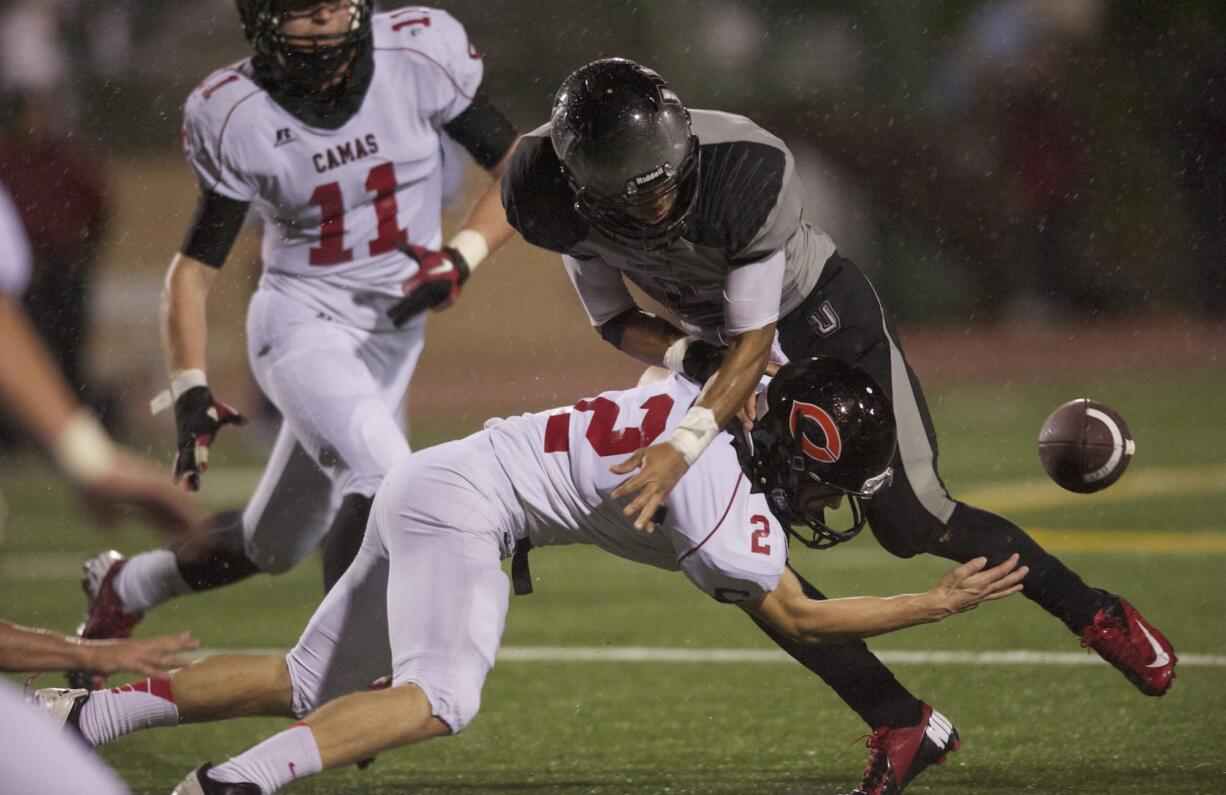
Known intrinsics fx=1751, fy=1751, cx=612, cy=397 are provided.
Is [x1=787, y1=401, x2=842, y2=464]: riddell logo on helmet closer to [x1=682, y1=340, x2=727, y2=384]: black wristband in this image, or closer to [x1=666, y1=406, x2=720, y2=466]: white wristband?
[x1=666, y1=406, x2=720, y2=466]: white wristband

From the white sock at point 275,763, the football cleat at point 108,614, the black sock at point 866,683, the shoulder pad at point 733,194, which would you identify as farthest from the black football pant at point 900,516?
the football cleat at point 108,614

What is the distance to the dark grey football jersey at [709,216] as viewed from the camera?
380cm

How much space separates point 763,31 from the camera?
13.4 m

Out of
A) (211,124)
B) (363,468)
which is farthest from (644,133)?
(211,124)

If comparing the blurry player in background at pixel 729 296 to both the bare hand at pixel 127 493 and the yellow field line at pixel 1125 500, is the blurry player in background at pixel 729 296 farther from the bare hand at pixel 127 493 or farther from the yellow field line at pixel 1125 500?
the yellow field line at pixel 1125 500

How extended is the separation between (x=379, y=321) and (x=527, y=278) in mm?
7511

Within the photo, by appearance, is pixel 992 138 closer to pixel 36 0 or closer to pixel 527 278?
pixel 527 278

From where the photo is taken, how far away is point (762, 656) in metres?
5.55

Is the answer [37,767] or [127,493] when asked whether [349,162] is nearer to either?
[127,493]

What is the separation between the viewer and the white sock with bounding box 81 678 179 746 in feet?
11.9

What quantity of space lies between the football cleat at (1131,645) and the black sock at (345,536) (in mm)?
1759

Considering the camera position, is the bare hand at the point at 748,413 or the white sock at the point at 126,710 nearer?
the white sock at the point at 126,710

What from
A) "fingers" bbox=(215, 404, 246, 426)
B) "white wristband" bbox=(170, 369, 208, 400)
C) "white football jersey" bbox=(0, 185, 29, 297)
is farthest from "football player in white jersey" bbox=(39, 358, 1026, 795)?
"white football jersey" bbox=(0, 185, 29, 297)

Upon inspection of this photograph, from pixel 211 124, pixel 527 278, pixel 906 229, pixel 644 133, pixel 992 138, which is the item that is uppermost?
pixel 644 133
